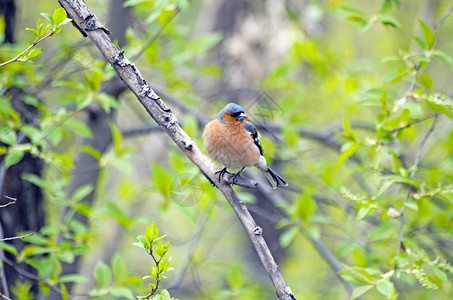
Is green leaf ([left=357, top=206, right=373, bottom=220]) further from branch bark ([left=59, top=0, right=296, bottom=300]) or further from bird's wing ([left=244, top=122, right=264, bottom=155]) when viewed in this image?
bird's wing ([left=244, top=122, right=264, bottom=155])

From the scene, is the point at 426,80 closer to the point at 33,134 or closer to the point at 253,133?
the point at 253,133

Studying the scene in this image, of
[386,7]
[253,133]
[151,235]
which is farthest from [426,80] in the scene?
[151,235]

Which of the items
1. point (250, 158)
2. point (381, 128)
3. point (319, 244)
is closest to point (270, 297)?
point (319, 244)

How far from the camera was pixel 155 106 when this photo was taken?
246cm

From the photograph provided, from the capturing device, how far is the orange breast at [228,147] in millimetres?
3725

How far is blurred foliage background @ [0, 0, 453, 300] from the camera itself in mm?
3377

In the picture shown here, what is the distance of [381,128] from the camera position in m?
3.33

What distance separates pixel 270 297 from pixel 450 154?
9.96ft

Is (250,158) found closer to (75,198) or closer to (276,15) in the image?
(75,198)

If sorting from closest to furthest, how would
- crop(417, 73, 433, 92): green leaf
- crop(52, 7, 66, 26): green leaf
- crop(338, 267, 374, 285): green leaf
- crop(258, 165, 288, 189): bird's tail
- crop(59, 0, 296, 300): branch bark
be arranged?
1. crop(59, 0, 296, 300): branch bark
2. crop(52, 7, 66, 26): green leaf
3. crop(338, 267, 374, 285): green leaf
4. crop(417, 73, 433, 92): green leaf
5. crop(258, 165, 288, 189): bird's tail

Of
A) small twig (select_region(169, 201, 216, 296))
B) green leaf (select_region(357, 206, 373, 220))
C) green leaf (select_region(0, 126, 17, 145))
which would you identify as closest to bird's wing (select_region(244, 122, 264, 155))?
small twig (select_region(169, 201, 216, 296))

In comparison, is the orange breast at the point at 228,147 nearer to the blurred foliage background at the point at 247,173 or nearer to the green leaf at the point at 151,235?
the blurred foliage background at the point at 247,173

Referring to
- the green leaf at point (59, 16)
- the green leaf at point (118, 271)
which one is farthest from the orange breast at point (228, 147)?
the green leaf at point (59, 16)

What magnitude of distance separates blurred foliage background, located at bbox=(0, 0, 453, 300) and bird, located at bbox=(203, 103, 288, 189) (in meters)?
0.22
